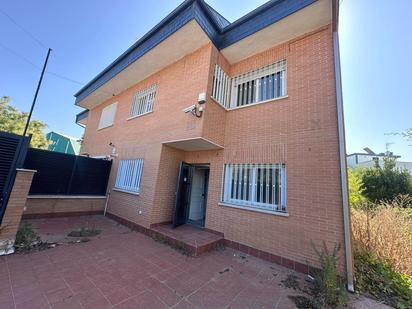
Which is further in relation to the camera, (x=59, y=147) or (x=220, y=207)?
(x=59, y=147)

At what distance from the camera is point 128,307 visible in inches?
101

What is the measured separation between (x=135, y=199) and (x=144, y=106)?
14.8 feet

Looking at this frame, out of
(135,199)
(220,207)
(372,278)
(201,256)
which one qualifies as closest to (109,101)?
(135,199)

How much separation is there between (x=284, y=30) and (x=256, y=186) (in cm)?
501

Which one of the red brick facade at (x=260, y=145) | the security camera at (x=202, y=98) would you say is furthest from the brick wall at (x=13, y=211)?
the security camera at (x=202, y=98)

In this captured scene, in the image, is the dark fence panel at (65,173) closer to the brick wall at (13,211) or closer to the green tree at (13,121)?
the brick wall at (13,211)

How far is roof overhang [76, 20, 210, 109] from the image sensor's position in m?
5.80

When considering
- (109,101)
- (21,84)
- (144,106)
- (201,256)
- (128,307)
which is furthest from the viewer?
(109,101)

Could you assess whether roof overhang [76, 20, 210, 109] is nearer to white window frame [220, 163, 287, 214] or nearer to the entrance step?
white window frame [220, 163, 287, 214]

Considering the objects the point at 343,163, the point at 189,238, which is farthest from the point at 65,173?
the point at 343,163

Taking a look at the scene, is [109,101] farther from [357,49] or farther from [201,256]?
[357,49]

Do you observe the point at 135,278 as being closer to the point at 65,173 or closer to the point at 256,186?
the point at 256,186

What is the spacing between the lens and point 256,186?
5.42 meters

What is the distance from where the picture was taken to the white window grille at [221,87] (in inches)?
245
